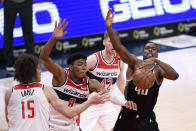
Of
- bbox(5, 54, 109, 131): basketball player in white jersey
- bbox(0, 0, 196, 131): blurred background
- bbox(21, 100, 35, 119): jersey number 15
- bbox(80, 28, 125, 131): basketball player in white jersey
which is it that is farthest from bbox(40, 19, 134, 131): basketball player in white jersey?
bbox(0, 0, 196, 131): blurred background

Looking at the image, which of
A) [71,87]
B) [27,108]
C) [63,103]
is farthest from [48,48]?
[27,108]

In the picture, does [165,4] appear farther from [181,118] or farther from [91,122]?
[91,122]

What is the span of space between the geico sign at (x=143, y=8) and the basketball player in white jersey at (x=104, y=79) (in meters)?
5.35

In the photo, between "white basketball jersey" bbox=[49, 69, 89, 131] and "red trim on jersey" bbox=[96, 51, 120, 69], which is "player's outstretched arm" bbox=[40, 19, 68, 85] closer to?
"white basketball jersey" bbox=[49, 69, 89, 131]

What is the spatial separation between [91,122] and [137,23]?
246 inches

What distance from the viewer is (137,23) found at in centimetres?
1223

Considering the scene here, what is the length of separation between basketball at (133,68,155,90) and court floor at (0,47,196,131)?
2320 millimetres

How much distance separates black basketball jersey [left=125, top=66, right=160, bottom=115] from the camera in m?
5.10

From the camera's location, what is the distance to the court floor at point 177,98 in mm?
7301

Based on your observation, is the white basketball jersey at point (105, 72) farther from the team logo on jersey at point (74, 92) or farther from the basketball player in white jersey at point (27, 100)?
the basketball player in white jersey at point (27, 100)

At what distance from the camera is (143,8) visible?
12.2m

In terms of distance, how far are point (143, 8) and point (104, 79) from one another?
6.13 m

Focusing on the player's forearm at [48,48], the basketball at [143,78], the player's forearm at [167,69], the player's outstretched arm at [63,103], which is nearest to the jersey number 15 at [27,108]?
the player's outstretched arm at [63,103]

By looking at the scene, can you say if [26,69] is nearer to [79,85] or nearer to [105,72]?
[79,85]
